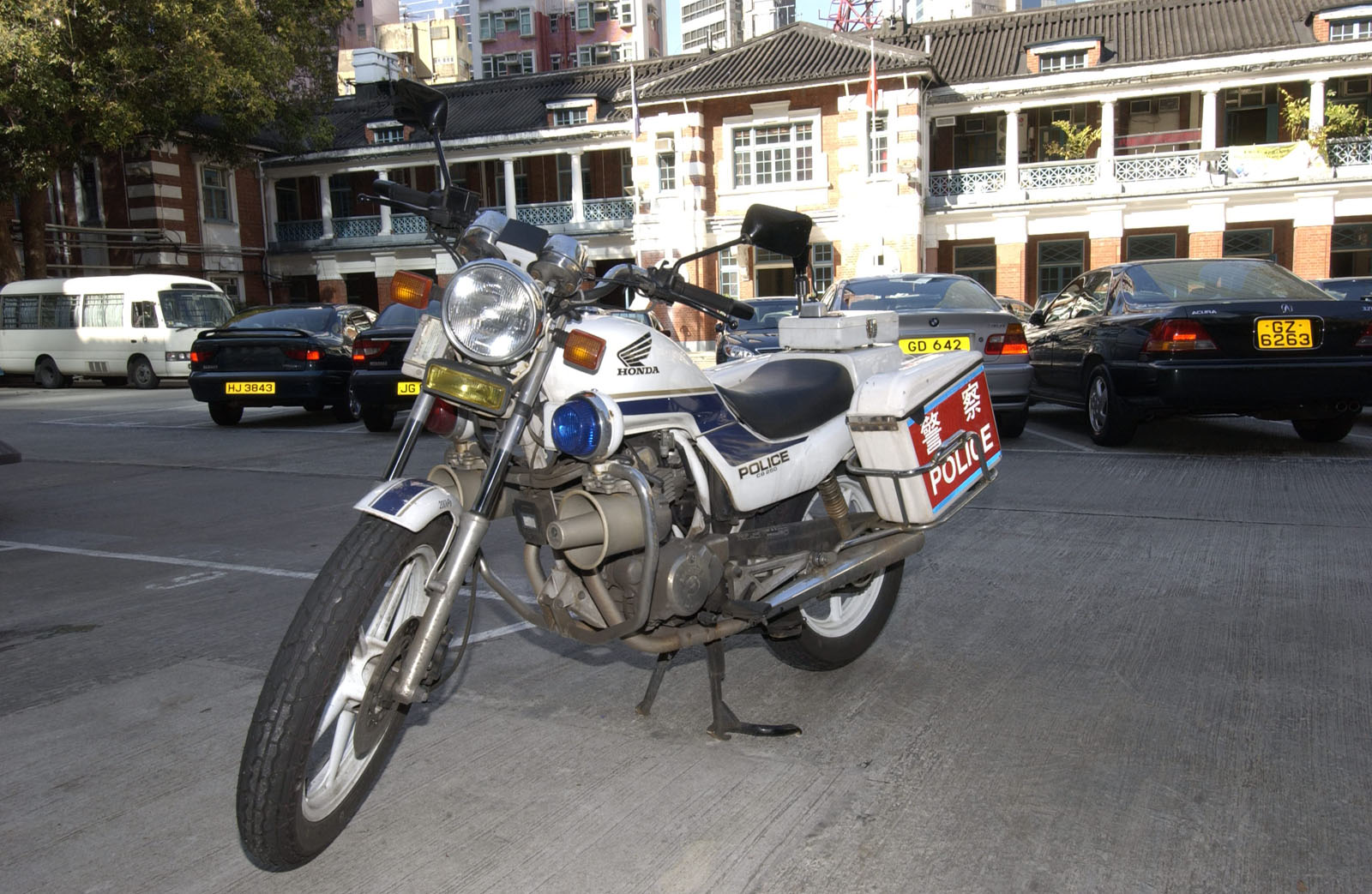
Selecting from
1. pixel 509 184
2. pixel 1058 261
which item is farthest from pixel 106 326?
pixel 1058 261

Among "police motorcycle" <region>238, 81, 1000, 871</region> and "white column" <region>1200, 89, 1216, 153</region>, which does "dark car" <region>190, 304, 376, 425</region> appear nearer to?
"police motorcycle" <region>238, 81, 1000, 871</region>

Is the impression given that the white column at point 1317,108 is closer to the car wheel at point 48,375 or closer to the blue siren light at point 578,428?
the car wheel at point 48,375

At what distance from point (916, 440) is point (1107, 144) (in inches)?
1306

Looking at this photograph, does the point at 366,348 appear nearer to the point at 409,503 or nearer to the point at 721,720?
the point at 721,720

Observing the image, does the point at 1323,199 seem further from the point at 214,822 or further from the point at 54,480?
the point at 214,822

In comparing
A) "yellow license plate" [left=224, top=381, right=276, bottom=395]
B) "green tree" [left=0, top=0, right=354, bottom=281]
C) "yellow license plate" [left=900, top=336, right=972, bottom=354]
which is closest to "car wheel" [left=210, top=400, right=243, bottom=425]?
"yellow license plate" [left=224, top=381, right=276, bottom=395]

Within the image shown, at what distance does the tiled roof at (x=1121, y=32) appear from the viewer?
1284 inches

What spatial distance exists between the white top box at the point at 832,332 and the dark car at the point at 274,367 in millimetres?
9622

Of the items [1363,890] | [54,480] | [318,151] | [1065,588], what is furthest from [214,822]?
[318,151]

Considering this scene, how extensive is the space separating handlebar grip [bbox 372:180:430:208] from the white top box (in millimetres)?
1392

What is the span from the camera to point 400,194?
3287 millimetres

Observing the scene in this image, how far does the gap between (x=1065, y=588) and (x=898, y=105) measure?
3060 centimetres

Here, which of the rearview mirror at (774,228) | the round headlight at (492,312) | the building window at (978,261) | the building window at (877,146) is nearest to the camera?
the round headlight at (492,312)

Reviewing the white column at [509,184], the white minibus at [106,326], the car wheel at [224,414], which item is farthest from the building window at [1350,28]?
the car wheel at [224,414]
